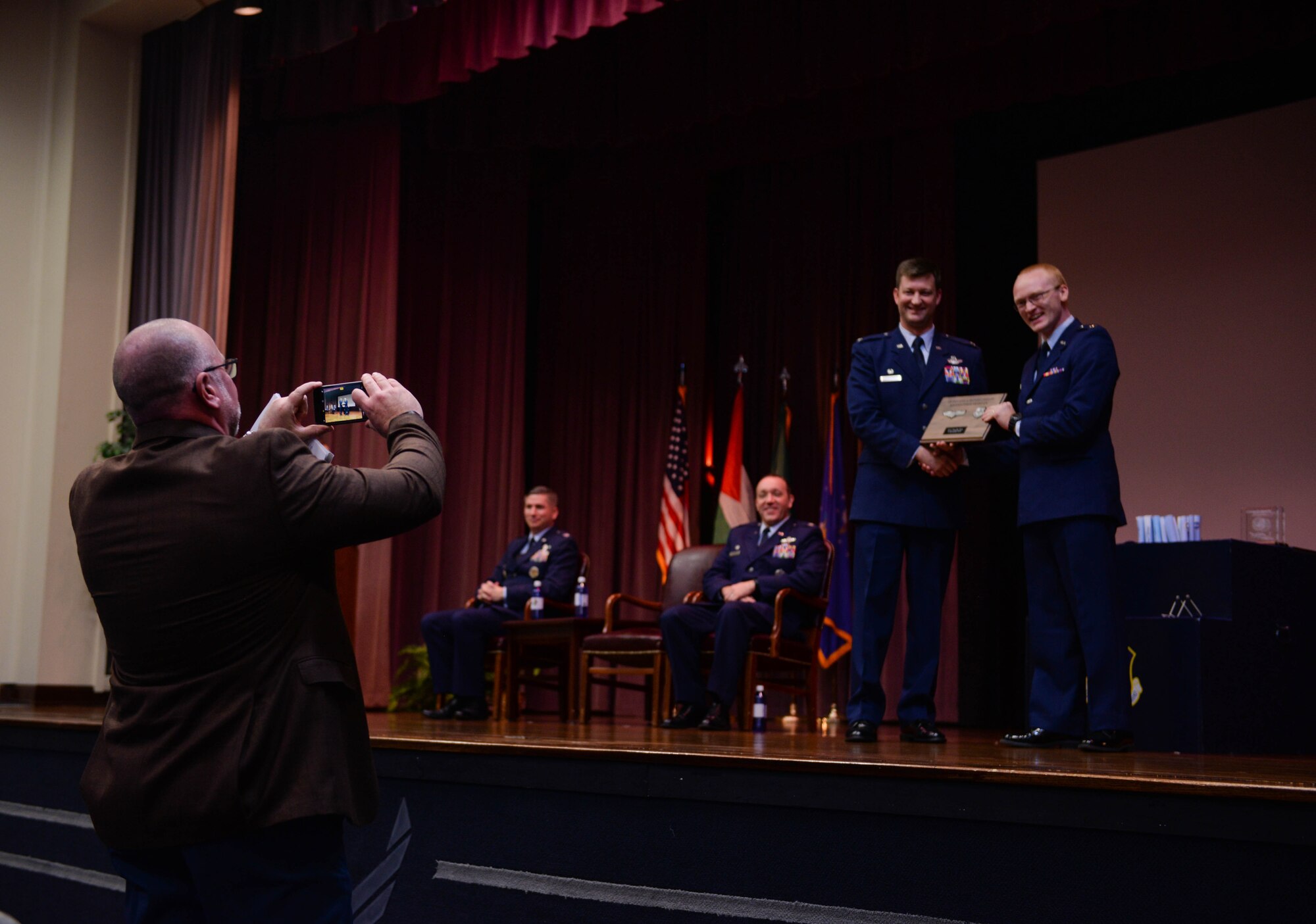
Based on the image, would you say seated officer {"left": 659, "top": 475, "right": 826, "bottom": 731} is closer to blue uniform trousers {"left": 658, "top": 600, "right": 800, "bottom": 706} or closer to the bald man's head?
blue uniform trousers {"left": 658, "top": 600, "right": 800, "bottom": 706}

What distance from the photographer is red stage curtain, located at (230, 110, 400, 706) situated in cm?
697

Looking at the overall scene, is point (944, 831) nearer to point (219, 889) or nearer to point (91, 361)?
point (219, 889)

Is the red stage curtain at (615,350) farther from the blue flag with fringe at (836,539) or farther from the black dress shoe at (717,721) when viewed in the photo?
the black dress shoe at (717,721)

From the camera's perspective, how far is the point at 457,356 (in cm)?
788

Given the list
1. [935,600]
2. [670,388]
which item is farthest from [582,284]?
[935,600]

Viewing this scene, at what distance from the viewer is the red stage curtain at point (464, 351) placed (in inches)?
301

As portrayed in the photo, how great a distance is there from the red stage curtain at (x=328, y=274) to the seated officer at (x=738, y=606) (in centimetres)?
228

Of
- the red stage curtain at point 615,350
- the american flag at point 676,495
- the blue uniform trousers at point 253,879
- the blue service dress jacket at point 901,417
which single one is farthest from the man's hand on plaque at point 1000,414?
the red stage curtain at point 615,350

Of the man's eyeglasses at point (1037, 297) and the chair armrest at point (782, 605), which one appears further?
the chair armrest at point (782, 605)

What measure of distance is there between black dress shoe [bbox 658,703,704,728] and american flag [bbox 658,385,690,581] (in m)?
2.47

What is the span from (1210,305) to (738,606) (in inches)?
121

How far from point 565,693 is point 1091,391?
3201mm

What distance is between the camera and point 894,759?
2578mm

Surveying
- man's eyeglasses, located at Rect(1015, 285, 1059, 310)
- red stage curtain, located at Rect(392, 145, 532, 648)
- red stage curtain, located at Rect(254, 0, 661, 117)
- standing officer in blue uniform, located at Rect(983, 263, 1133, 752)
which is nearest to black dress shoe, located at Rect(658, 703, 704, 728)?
standing officer in blue uniform, located at Rect(983, 263, 1133, 752)
